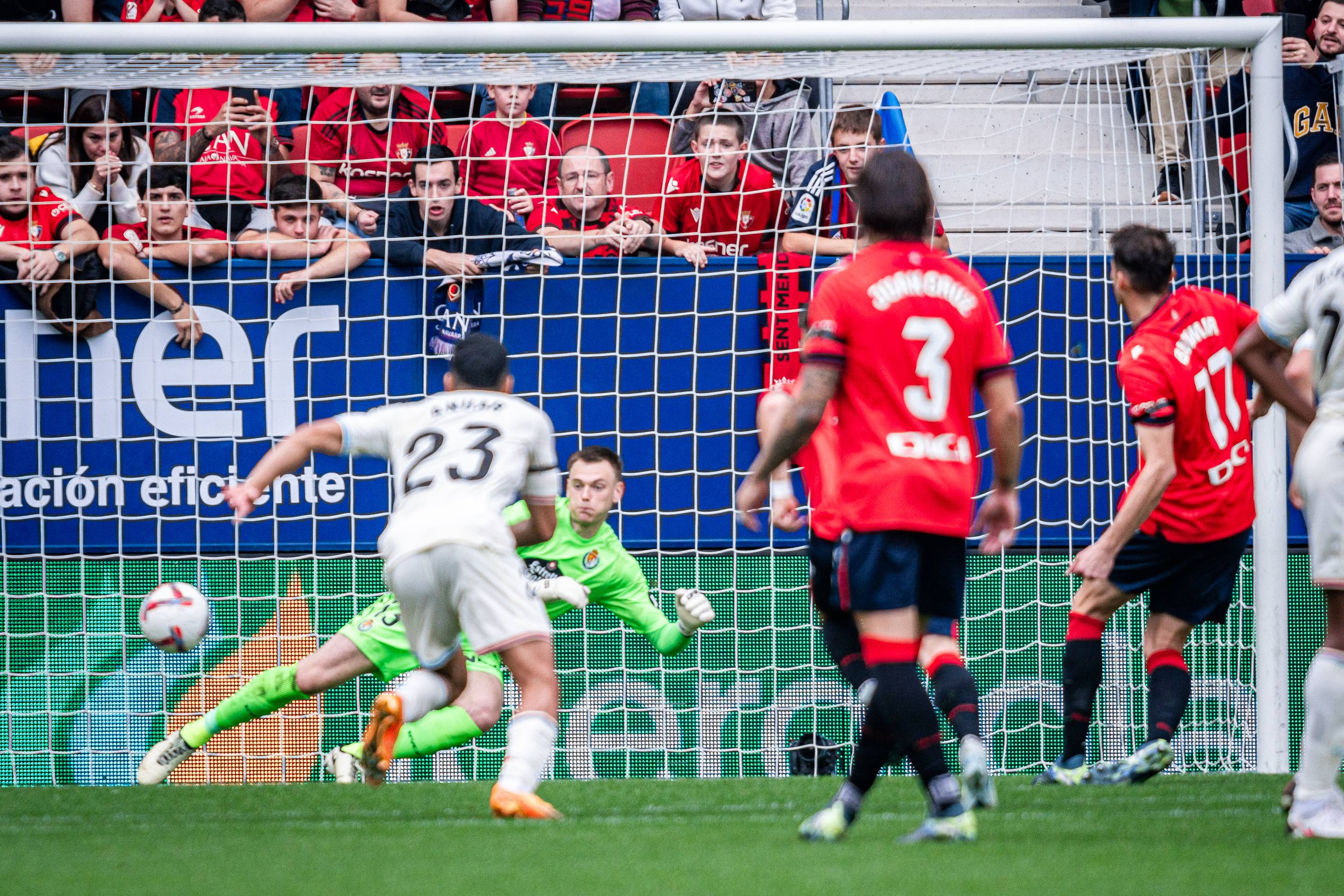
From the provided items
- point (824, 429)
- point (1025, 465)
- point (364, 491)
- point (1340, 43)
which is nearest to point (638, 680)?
point (364, 491)

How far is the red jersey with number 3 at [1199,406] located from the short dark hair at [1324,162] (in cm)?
276

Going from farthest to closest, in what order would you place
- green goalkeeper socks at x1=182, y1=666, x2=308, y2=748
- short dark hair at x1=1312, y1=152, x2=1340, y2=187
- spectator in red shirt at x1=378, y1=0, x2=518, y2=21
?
spectator in red shirt at x1=378, y1=0, x2=518, y2=21
short dark hair at x1=1312, y1=152, x2=1340, y2=187
green goalkeeper socks at x1=182, y1=666, x2=308, y2=748

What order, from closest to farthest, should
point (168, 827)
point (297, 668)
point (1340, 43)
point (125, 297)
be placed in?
point (168, 827)
point (297, 668)
point (125, 297)
point (1340, 43)

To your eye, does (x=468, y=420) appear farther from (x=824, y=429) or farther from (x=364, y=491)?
(x=364, y=491)

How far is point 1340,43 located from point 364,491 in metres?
5.92

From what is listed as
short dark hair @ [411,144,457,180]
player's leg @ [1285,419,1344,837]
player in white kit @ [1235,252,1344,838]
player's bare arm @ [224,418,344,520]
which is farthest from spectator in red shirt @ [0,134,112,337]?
player's leg @ [1285,419,1344,837]

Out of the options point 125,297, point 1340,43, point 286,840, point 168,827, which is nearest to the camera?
point 286,840

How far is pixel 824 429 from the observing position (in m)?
5.04

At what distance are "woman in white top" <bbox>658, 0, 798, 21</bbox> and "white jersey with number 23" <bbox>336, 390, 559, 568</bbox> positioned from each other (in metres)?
5.11

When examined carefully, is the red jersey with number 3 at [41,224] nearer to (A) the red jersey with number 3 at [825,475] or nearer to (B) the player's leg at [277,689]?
(B) the player's leg at [277,689]

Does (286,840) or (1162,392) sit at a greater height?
(1162,392)

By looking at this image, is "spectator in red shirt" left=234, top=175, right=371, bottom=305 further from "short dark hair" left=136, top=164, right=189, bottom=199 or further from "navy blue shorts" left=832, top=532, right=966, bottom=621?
"navy blue shorts" left=832, top=532, right=966, bottom=621

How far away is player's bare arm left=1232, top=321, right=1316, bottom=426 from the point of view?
14.2 ft

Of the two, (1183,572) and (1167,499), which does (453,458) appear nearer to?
(1167,499)
